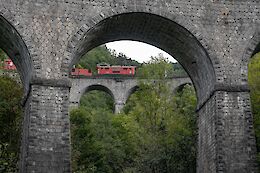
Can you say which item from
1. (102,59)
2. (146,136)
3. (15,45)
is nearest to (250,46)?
(15,45)

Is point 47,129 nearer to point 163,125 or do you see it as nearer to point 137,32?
point 137,32

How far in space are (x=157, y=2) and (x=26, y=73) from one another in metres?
3.96

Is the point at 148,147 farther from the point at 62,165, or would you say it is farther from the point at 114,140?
the point at 62,165

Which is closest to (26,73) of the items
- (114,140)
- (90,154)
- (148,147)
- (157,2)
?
(157,2)

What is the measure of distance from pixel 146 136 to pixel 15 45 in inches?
434

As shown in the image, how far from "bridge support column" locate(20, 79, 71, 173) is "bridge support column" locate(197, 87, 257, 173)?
148 inches

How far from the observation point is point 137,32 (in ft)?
43.1

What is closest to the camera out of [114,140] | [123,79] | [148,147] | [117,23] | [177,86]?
[117,23]

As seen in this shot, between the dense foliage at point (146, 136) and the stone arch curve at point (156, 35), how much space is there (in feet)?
20.8

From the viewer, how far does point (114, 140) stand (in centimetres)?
2602

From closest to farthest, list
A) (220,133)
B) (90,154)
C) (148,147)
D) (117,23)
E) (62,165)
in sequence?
(62,165)
(220,133)
(117,23)
(148,147)
(90,154)

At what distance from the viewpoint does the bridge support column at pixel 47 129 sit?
10.3 metres

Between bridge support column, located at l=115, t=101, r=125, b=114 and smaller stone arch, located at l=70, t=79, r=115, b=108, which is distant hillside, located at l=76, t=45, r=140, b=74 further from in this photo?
bridge support column, located at l=115, t=101, r=125, b=114

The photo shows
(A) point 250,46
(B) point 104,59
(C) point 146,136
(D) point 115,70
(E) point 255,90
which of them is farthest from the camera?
(B) point 104,59
